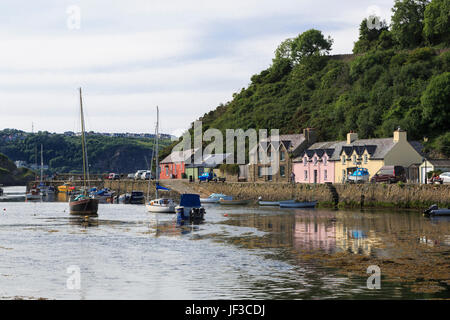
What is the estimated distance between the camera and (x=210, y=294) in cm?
2523

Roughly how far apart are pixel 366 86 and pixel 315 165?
48690mm

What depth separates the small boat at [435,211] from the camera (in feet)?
205

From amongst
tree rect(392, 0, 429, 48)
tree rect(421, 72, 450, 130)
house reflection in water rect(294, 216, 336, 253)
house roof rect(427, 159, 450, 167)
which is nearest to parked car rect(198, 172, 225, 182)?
tree rect(421, 72, 450, 130)

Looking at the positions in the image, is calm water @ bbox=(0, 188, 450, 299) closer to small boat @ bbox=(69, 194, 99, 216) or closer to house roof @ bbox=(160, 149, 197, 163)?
small boat @ bbox=(69, 194, 99, 216)

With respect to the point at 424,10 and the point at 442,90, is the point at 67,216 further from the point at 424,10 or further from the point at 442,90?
the point at 424,10

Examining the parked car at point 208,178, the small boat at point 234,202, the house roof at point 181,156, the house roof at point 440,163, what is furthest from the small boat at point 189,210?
the house roof at point 181,156

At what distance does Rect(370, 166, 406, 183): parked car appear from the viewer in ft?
254

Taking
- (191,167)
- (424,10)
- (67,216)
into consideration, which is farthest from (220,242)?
(424,10)

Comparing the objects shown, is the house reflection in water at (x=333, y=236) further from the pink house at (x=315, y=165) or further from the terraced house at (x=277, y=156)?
the terraced house at (x=277, y=156)

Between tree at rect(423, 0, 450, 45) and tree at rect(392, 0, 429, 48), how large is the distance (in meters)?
4.10

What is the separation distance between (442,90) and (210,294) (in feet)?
274

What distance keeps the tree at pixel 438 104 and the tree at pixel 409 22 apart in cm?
5107

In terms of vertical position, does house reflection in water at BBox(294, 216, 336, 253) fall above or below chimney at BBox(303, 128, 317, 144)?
below

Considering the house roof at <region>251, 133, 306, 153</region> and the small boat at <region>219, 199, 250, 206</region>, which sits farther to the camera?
the house roof at <region>251, 133, 306, 153</region>
